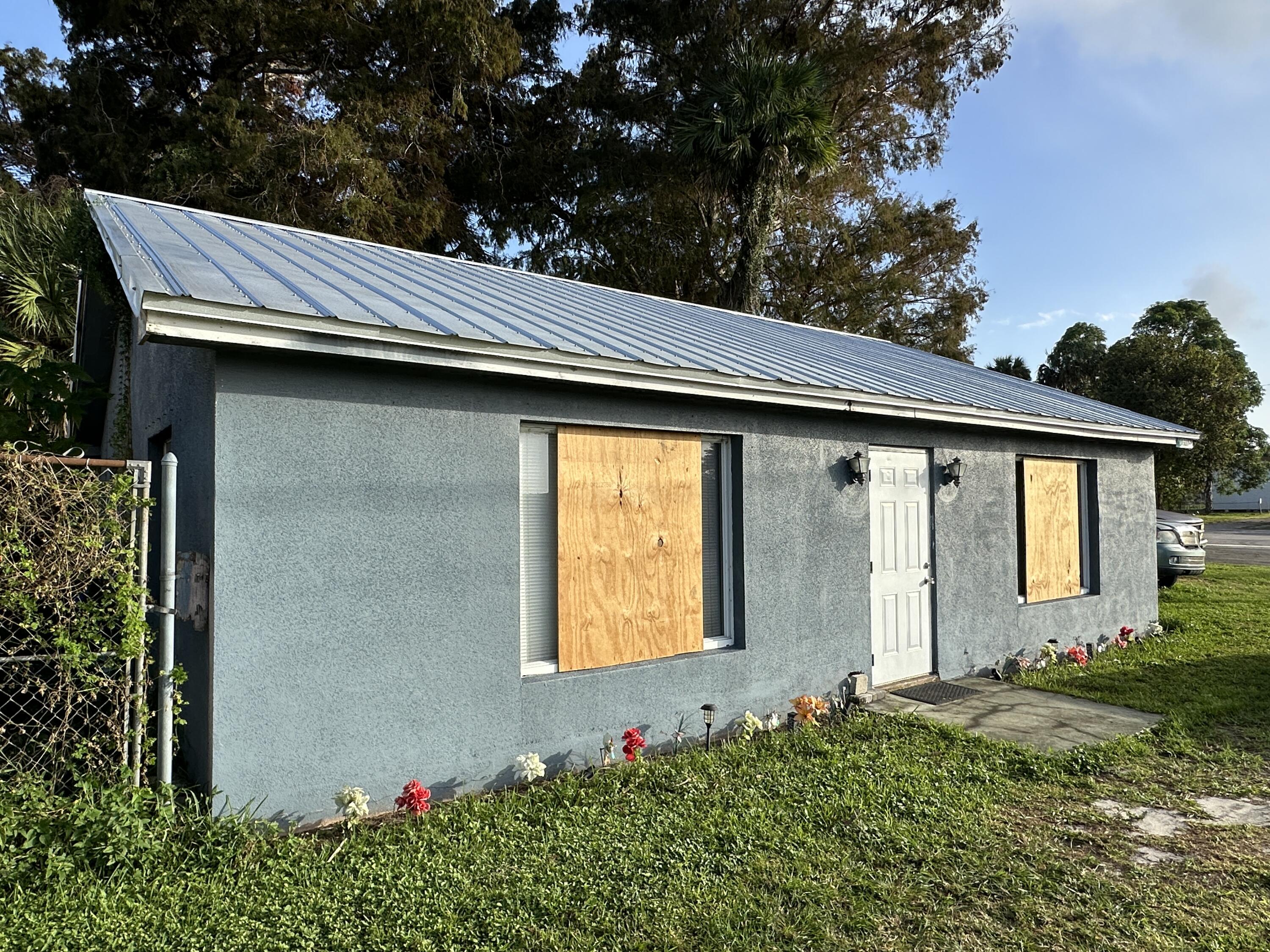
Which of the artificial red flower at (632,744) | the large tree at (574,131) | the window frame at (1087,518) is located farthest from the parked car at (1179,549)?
the artificial red flower at (632,744)

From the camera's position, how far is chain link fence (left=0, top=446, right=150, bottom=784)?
→ 3598 millimetres

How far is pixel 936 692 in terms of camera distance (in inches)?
282

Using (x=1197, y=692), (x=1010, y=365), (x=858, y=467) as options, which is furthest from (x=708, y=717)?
(x=1010, y=365)

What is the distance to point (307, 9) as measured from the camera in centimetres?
1473

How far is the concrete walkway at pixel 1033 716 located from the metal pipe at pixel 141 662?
16.4ft

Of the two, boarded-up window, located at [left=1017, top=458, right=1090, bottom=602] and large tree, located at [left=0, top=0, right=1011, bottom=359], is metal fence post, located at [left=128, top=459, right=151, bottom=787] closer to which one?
boarded-up window, located at [left=1017, top=458, right=1090, bottom=602]

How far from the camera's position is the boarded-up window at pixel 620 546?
5191 millimetres

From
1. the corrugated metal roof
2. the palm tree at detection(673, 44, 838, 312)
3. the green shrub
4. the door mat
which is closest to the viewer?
the green shrub

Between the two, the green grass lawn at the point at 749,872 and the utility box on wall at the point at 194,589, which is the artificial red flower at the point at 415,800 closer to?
the green grass lawn at the point at 749,872

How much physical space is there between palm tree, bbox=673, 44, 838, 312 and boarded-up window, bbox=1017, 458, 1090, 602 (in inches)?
370

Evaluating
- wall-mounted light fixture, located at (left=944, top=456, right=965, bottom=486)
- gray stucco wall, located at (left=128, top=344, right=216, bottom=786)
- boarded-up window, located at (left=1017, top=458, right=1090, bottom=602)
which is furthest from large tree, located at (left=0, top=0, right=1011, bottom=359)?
wall-mounted light fixture, located at (left=944, top=456, right=965, bottom=486)

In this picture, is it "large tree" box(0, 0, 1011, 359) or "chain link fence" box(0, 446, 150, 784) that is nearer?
"chain link fence" box(0, 446, 150, 784)

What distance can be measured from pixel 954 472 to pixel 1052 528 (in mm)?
2251

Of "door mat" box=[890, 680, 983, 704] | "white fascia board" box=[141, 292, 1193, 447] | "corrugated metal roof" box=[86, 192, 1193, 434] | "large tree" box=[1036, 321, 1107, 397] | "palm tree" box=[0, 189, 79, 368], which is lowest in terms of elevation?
"door mat" box=[890, 680, 983, 704]
